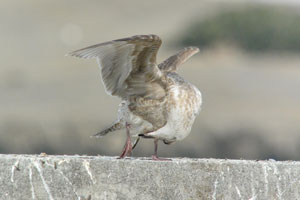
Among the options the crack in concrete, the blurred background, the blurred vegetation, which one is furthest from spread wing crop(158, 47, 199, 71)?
the blurred vegetation

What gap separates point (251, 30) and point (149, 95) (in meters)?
39.7

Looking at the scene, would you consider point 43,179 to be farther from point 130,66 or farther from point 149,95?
point 149,95

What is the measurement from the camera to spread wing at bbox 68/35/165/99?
7480 millimetres

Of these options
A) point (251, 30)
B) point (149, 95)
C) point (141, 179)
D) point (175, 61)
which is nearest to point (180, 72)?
point (251, 30)

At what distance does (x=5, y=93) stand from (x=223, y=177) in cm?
2562

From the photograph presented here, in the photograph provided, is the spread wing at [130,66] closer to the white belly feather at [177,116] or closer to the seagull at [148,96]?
the seagull at [148,96]

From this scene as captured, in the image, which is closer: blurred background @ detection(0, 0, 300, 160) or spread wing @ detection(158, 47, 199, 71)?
spread wing @ detection(158, 47, 199, 71)

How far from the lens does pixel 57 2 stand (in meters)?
42.4

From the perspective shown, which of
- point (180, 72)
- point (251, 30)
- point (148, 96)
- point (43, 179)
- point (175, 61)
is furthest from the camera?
point (251, 30)

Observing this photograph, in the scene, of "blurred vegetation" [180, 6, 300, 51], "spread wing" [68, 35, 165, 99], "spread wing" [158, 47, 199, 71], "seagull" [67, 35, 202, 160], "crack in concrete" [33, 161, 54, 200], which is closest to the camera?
"crack in concrete" [33, 161, 54, 200]

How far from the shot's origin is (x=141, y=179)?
249 inches

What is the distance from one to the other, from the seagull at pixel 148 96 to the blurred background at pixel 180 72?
6069 mm

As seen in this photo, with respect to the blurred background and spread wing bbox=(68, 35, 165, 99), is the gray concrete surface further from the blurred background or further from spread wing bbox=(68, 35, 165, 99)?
the blurred background

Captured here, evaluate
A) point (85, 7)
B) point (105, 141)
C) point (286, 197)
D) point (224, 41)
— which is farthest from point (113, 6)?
point (286, 197)
